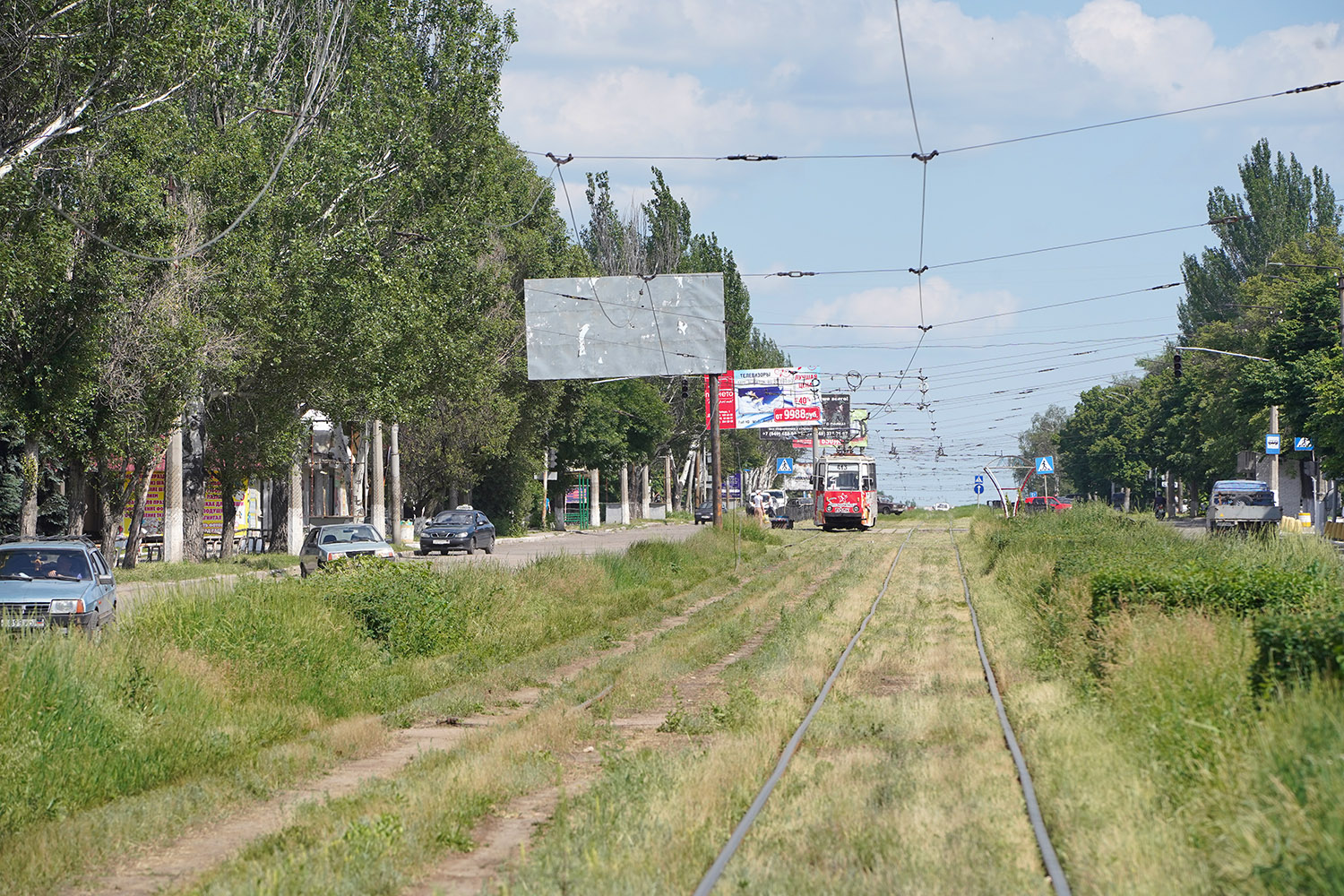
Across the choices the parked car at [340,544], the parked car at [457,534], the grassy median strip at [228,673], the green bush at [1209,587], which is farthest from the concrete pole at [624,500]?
the green bush at [1209,587]

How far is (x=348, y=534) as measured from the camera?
35969mm

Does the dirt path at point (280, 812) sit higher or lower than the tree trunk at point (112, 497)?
lower

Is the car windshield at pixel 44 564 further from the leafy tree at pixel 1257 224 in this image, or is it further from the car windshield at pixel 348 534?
the leafy tree at pixel 1257 224

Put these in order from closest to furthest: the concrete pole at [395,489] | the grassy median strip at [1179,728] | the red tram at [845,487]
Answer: the grassy median strip at [1179,728] < the concrete pole at [395,489] < the red tram at [845,487]

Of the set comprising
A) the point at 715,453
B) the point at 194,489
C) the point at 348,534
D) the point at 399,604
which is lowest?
the point at 399,604

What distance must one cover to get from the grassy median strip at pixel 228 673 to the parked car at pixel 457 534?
2367cm

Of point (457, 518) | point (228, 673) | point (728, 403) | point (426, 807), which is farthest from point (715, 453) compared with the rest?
point (426, 807)

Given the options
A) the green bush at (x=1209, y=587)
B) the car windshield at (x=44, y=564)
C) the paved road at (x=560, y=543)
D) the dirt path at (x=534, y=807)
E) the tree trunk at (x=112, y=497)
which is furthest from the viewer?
the paved road at (x=560, y=543)

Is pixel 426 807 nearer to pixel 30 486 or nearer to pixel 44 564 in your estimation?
pixel 44 564

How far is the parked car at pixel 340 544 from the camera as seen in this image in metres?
34.6

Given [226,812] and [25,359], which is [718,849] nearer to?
[226,812]

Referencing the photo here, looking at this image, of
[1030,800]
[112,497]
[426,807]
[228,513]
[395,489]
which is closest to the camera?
[1030,800]

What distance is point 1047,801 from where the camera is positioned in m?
8.98

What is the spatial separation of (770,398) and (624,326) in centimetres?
3271
